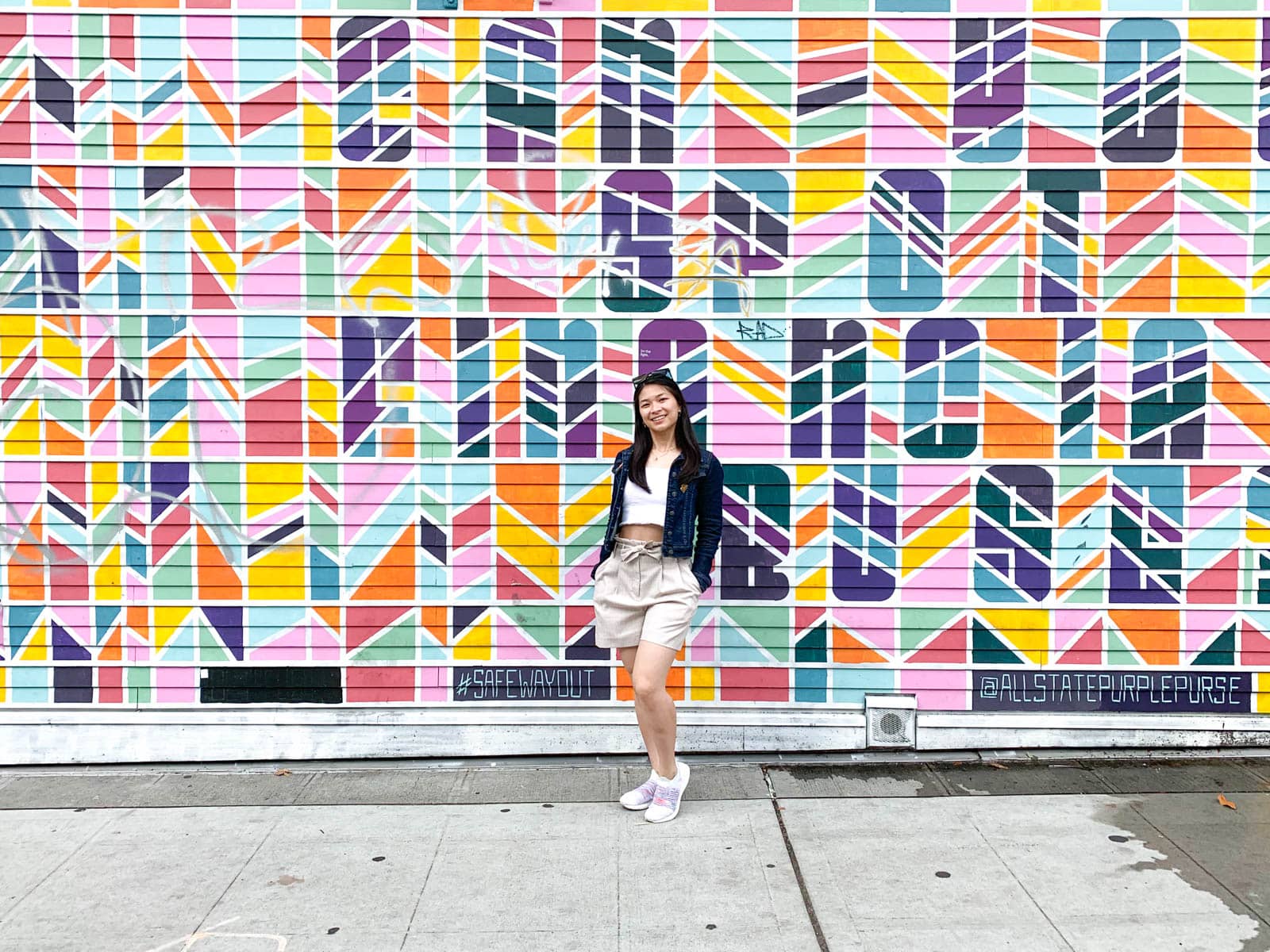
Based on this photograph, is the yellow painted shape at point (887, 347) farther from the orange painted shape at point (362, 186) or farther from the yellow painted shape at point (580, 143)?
the orange painted shape at point (362, 186)

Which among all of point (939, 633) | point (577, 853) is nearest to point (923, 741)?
point (939, 633)

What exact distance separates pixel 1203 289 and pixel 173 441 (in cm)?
512

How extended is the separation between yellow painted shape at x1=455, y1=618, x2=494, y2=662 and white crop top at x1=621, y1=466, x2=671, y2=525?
116 cm

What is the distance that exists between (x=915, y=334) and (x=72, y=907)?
429 cm

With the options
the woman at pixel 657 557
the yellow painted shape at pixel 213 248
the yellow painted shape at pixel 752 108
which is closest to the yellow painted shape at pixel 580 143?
the yellow painted shape at pixel 752 108

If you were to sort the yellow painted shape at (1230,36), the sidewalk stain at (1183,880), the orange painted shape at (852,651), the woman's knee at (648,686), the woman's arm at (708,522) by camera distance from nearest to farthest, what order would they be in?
the sidewalk stain at (1183,880), the woman's knee at (648,686), the woman's arm at (708,522), the yellow painted shape at (1230,36), the orange painted shape at (852,651)

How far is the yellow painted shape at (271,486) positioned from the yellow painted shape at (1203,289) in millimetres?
4426

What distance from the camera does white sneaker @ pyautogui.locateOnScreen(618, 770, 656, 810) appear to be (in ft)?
14.1

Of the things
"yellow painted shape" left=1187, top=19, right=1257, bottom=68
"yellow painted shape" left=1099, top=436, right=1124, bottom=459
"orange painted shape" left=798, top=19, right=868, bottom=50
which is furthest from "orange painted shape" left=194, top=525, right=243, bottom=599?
"yellow painted shape" left=1187, top=19, right=1257, bottom=68

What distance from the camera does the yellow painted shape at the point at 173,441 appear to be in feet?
16.0

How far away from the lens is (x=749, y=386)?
4.87m

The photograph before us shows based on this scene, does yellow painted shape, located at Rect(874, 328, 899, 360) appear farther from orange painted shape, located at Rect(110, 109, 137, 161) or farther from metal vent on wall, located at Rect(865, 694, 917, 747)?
orange painted shape, located at Rect(110, 109, 137, 161)

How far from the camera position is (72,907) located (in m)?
3.53

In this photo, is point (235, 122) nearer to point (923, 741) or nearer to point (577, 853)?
point (577, 853)
